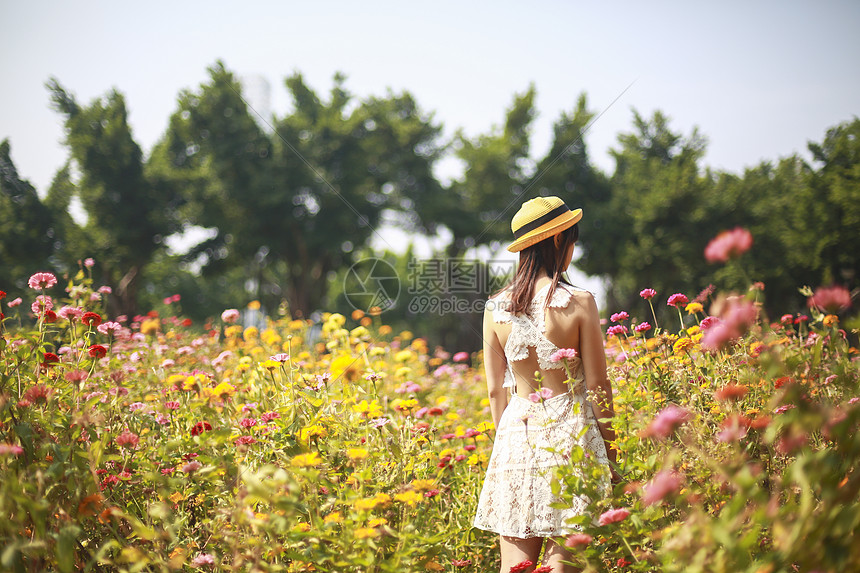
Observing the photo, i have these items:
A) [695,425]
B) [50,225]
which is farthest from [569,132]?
[695,425]

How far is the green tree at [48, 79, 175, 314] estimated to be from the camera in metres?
20.9

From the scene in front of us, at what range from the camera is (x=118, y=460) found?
2.33 meters

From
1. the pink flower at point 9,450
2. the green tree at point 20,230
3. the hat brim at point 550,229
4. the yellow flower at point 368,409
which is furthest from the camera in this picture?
the green tree at point 20,230

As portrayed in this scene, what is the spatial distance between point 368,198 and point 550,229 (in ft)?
75.0

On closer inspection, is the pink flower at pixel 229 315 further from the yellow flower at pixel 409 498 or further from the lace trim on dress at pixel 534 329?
the yellow flower at pixel 409 498

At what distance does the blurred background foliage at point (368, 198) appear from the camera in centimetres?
2097

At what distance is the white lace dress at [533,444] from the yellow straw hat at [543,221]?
0.76ft

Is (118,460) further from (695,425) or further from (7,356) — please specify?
(695,425)

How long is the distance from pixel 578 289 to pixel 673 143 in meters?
28.7

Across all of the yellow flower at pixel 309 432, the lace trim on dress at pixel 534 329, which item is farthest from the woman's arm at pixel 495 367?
the yellow flower at pixel 309 432

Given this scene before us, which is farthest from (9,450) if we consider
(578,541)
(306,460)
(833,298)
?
(833,298)

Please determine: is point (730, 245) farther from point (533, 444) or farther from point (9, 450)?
point (9, 450)

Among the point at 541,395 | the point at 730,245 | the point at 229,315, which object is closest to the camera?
the point at 730,245

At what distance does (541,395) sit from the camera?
78.0 inches
